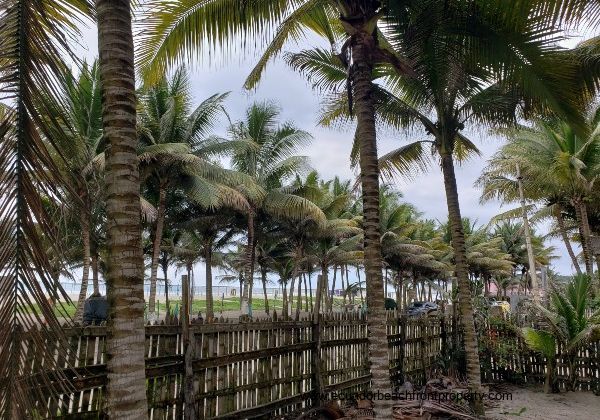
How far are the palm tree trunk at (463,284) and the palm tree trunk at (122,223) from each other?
744 cm

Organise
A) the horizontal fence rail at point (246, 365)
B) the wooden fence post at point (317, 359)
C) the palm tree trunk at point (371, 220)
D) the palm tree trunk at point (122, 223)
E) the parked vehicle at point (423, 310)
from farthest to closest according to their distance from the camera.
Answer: the parked vehicle at point (423, 310) < the wooden fence post at point (317, 359) < the palm tree trunk at point (371, 220) < the horizontal fence rail at point (246, 365) < the palm tree trunk at point (122, 223)

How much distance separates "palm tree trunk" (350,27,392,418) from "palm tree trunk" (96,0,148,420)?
375cm

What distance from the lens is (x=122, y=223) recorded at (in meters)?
2.88

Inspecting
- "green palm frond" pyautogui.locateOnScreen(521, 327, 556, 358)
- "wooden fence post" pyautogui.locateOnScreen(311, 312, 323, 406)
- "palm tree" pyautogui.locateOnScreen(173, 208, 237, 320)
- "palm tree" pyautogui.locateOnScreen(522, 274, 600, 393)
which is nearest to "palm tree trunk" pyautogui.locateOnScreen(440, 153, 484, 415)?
"wooden fence post" pyautogui.locateOnScreen(311, 312, 323, 406)

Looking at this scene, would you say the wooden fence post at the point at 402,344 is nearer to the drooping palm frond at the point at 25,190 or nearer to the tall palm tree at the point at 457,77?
the tall palm tree at the point at 457,77

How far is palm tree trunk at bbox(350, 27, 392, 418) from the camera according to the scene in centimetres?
602

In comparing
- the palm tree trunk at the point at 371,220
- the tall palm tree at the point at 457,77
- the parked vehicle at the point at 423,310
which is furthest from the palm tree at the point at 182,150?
the palm tree trunk at the point at 371,220

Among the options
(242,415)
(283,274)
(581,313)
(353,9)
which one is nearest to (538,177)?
(581,313)

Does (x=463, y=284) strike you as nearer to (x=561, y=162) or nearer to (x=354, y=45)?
(x=354, y=45)

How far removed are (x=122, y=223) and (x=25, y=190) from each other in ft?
2.34

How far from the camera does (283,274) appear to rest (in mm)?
44438

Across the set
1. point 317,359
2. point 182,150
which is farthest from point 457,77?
point 182,150

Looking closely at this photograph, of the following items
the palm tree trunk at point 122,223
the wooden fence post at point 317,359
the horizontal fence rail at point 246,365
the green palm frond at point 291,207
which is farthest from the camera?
the green palm frond at point 291,207

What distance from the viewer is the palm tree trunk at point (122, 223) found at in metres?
2.73
